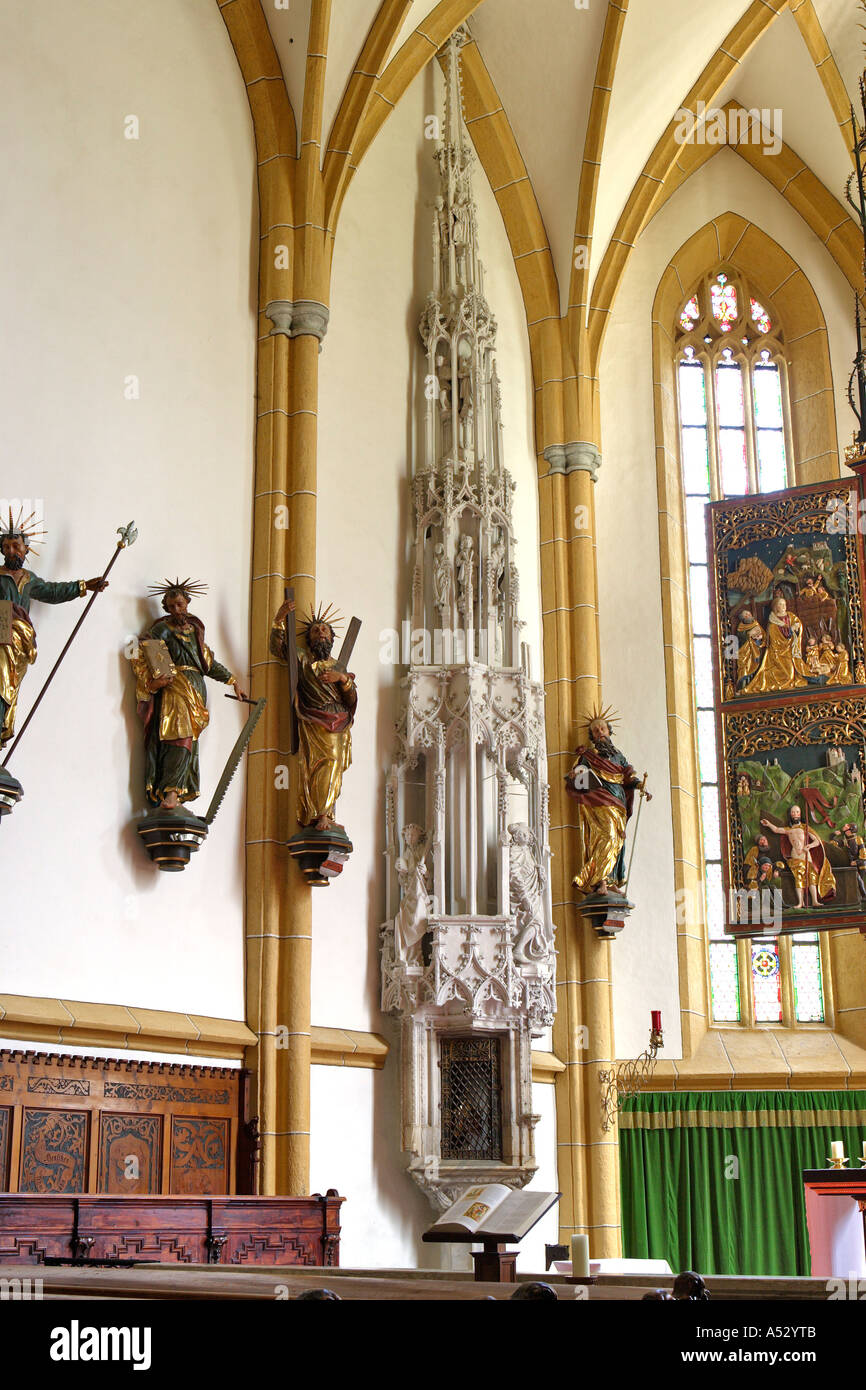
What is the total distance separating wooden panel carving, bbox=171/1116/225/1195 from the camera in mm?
11547

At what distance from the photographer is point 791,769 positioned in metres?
15.3

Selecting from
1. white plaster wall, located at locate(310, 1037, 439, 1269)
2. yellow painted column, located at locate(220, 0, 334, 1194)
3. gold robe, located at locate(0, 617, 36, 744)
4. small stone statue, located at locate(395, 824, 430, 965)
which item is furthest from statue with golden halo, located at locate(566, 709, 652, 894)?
gold robe, located at locate(0, 617, 36, 744)

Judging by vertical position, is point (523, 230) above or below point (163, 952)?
above

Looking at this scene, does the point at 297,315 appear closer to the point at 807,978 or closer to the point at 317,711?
the point at 317,711

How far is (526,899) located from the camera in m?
14.1

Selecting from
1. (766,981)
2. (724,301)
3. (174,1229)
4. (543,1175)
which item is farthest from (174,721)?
(724,301)

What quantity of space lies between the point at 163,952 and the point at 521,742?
14.0 feet

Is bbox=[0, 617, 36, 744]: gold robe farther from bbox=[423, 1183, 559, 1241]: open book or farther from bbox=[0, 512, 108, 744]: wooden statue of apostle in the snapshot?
bbox=[423, 1183, 559, 1241]: open book

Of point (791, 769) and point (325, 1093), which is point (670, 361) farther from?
point (325, 1093)

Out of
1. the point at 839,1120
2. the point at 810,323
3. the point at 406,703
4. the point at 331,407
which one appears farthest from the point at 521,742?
the point at 810,323

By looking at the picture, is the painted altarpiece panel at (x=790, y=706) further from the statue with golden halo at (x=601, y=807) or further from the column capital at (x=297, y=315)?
the column capital at (x=297, y=315)

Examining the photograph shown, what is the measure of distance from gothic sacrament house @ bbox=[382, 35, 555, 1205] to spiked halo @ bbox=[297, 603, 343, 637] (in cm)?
88

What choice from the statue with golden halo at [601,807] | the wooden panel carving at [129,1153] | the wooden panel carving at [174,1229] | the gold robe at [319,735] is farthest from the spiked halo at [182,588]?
the statue with golden halo at [601,807]

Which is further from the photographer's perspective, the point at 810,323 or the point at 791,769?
the point at 810,323
